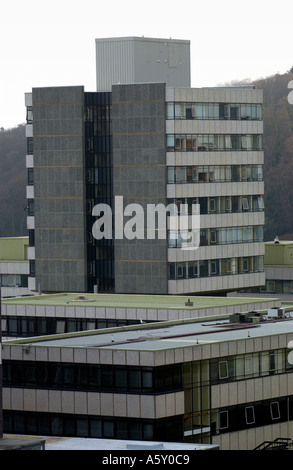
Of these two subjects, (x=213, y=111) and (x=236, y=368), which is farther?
(x=213, y=111)

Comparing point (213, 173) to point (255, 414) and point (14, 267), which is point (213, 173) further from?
point (255, 414)

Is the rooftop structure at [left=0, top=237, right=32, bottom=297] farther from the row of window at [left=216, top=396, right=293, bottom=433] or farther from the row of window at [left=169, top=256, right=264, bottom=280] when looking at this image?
the row of window at [left=216, top=396, right=293, bottom=433]

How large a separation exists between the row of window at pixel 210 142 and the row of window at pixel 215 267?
11003 millimetres

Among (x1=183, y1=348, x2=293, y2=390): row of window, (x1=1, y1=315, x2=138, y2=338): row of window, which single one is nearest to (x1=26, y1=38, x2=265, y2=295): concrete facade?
(x1=1, y1=315, x2=138, y2=338): row of window

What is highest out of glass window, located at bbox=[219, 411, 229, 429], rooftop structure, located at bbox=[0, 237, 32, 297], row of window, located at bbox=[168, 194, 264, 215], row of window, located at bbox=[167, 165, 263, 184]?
row of window, located at bbox=[167, 165, 263, 184]

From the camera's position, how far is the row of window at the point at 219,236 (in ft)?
411

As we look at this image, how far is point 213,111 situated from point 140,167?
9012mm

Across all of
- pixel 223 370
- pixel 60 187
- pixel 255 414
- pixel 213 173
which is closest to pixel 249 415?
pixel 255 414

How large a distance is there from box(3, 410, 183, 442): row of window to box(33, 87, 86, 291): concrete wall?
55.7 meters

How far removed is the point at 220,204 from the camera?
421 ft

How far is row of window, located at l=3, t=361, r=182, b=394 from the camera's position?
69.6 m

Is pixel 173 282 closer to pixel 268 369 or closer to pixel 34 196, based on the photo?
pixel 34 196

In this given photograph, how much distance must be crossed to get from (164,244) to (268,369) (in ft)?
164

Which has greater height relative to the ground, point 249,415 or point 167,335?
point 167,335
